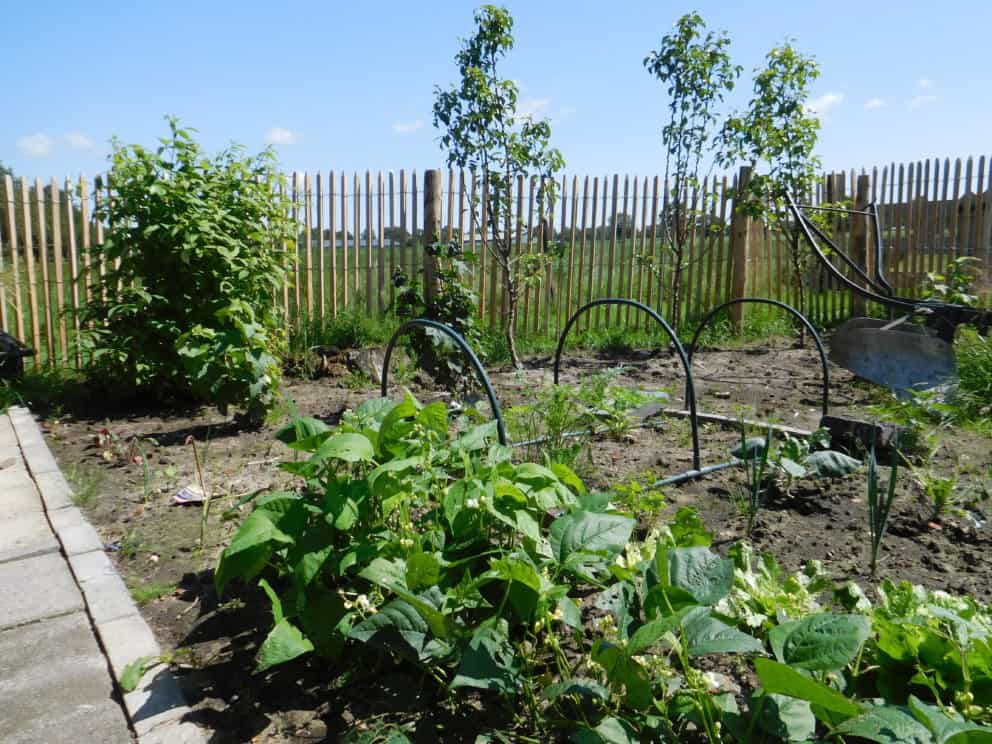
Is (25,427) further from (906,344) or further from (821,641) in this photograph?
(906,344)

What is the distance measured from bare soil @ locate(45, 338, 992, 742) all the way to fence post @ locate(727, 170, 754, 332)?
3.00 meters

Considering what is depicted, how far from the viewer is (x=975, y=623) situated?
1.74 m

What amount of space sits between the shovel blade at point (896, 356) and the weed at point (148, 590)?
4.19 meters

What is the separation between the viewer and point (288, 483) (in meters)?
3.25

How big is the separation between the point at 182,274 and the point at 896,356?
4.70 metres

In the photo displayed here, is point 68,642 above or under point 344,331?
under

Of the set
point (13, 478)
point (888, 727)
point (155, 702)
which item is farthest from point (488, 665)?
point (13, 478)

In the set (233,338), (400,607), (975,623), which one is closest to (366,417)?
(400,607)

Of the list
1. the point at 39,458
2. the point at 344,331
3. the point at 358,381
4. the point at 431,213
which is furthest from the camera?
the point at 431,213

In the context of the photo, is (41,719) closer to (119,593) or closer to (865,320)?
(119,593)

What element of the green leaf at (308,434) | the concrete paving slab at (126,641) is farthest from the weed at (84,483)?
the green leaf at (308,434)

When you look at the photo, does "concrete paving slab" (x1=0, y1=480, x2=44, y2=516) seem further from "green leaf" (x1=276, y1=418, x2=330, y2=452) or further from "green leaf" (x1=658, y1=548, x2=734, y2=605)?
"green leaf" (x1=658, y1=548, x2=734, y2=605)

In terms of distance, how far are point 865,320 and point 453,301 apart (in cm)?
299

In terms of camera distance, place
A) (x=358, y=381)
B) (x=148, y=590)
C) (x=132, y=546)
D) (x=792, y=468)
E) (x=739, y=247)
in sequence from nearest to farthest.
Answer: (x=148, y=590) → (x=132, y=546) → (x=792, y=468) → (x=358, y=381) → (x=739, y=247)
